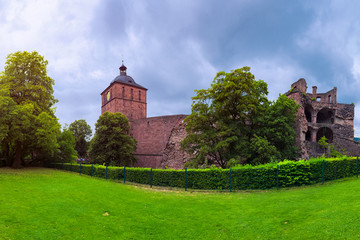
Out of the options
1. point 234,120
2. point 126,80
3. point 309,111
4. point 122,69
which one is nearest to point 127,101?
point 126,80

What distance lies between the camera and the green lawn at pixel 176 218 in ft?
19.5

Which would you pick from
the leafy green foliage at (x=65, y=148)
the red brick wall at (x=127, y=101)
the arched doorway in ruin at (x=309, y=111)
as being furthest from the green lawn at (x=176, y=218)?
the red brick wall at (x=127, y=101)

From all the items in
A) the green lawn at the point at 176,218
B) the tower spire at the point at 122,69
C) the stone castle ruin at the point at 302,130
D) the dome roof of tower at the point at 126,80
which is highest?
the tower spire at the point at 122,69

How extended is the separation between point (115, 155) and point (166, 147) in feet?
25.6

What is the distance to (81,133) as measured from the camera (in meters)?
44.9

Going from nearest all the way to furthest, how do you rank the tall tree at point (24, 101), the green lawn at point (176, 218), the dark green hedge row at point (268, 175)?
the green lawn at point (176, 218)
the dark green hedge row at point (268, 175)
the tall tree at point (24, 101)

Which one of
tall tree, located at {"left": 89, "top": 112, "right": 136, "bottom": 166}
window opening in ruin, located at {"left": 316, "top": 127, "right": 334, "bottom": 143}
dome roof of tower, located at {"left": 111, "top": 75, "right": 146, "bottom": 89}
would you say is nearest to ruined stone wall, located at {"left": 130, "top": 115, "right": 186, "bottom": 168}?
tall tree, located at {"left": 89, "top": 112, "right": 136, "bottom": 166}

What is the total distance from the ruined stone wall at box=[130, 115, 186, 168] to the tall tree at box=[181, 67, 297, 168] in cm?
1238

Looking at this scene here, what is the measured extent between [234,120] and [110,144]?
17002mm

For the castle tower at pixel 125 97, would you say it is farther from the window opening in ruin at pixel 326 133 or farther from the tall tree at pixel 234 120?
the window opening in ruin at pixel 326 133

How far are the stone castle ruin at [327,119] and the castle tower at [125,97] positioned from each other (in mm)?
28938

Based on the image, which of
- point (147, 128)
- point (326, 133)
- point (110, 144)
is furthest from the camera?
point (147, 128)

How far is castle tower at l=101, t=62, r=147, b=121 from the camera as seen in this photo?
4269 cm

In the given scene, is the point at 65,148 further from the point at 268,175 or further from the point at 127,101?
the point at 268,175
